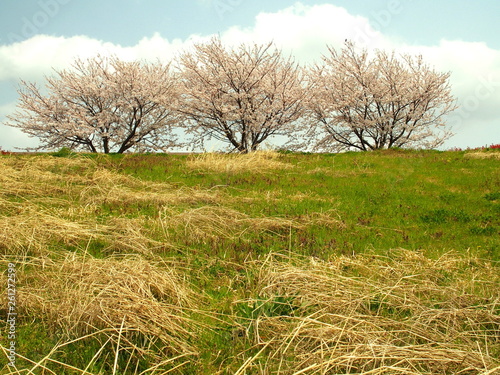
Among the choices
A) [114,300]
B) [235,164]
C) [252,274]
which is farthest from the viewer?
[235,164]

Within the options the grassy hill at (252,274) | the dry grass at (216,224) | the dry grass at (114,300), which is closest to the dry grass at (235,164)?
the grassy hill at (252,274)

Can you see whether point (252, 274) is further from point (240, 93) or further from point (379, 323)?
point (240, 93)

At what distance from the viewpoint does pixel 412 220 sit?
8109mm

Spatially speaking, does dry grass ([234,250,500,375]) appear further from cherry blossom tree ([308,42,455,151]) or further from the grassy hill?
cherry blossom tree ([308,42,455,151])

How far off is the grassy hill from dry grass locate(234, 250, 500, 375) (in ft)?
0.07

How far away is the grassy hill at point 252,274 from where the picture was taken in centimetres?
316

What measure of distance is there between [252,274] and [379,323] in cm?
187

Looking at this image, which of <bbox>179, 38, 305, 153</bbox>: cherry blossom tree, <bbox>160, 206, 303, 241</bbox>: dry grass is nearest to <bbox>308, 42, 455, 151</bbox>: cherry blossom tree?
<bbox>179, 38, 305, 153</bbox>: cherry blossom tree

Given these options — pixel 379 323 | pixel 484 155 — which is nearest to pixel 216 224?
pixel 379 323

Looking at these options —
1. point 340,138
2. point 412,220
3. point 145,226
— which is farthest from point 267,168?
point 340,138

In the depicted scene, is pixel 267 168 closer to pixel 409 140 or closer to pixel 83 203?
pixel 83 203

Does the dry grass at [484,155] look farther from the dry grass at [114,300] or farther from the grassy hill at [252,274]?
the dry grass at [114,300]

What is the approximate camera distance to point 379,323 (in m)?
3.43

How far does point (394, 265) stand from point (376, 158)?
1073 centimetres
